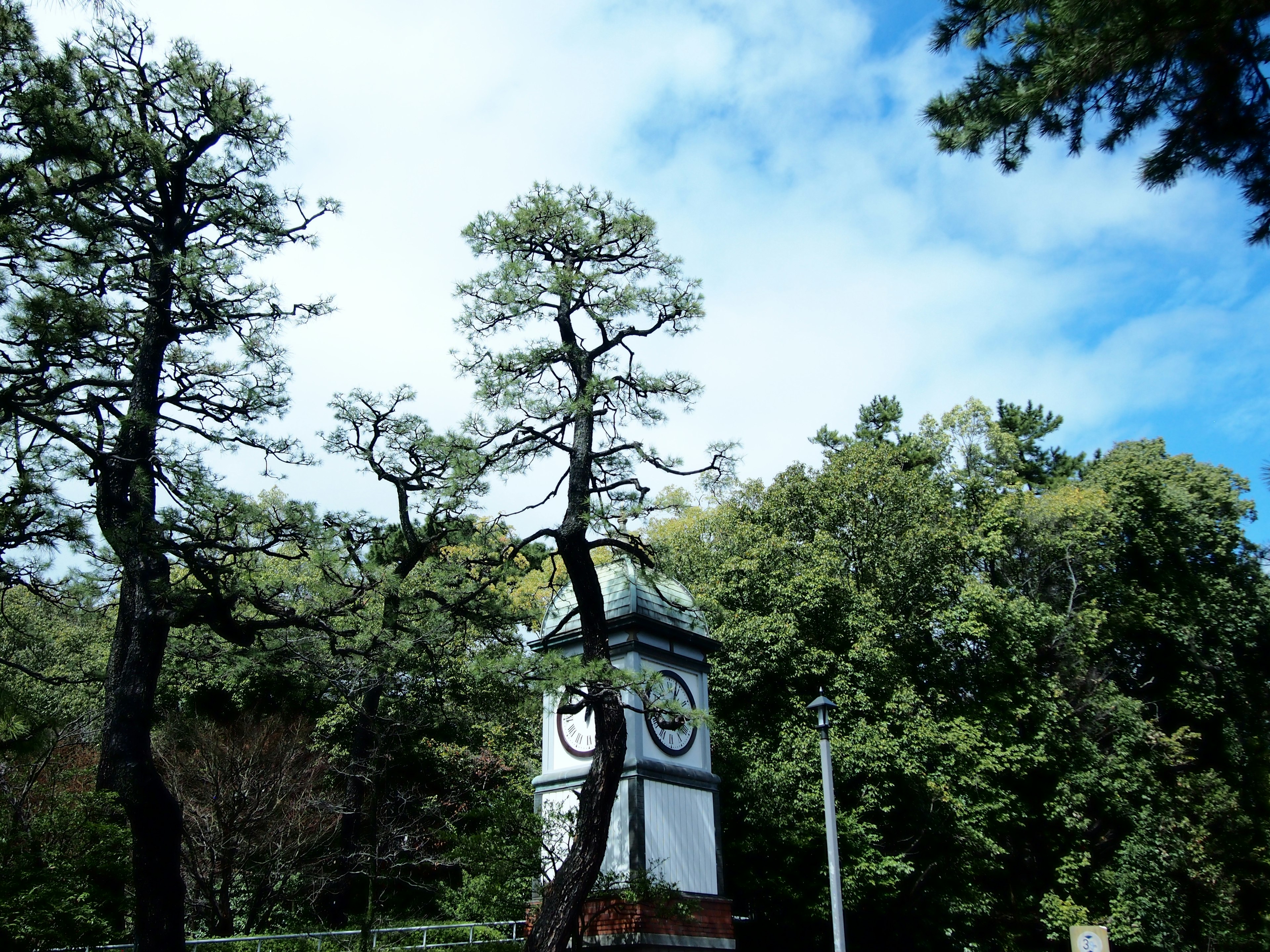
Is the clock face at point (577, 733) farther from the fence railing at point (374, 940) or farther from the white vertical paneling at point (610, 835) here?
the fence railing at point (374, 940)

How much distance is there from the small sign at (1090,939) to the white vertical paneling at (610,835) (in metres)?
7.11

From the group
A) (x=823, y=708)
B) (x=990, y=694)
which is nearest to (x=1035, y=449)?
(x=990, y=694)

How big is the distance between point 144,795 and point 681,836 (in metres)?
6.15

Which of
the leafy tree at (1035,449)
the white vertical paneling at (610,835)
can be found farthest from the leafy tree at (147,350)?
the leafy tree at (1035,449)

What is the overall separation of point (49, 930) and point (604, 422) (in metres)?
7.72

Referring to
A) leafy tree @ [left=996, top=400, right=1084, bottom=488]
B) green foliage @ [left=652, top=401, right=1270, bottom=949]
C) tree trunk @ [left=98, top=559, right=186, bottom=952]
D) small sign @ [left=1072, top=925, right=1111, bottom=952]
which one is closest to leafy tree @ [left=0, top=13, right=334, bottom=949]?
tree trunk @ [left=98, top=559, right=186, bottom=952]

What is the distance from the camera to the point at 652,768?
11.1 meters

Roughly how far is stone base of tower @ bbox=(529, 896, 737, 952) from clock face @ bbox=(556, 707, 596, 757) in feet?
5.92

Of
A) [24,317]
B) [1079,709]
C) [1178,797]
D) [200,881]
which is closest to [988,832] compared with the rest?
[1079,709]

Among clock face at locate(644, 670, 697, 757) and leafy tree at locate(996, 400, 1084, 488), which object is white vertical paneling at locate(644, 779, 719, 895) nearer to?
clock face at locate(644, 670, 697, 757)

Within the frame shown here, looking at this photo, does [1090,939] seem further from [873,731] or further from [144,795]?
[144,795]

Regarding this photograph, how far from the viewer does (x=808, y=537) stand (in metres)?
20.5

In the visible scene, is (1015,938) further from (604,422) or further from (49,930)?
(49,930)

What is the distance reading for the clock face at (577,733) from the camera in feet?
37.4
